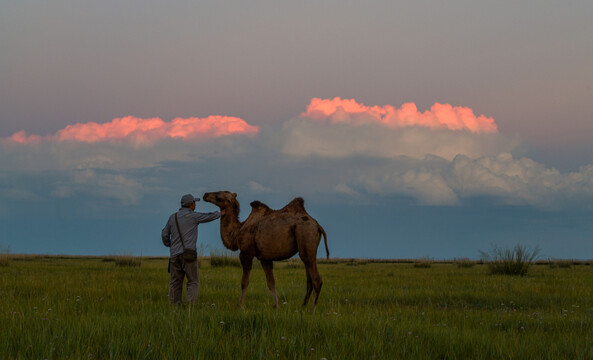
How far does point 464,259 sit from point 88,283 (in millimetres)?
24503

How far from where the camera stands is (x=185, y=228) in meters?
10.3

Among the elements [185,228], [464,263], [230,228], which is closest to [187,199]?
[185,228]

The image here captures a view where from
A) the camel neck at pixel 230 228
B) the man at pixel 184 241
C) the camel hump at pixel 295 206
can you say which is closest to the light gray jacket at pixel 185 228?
the man at pixel 184 241

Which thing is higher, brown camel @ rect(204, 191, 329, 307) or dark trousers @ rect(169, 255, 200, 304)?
brown camel @ rect(204, 191, 329, 307)

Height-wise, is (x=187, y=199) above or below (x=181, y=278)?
above

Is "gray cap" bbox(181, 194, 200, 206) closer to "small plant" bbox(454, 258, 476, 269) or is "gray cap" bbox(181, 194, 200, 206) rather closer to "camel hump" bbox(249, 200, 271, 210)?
"camel hump" bbox(249, 200, 271, 210)

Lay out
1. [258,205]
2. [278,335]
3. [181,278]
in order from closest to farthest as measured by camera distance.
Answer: [278,335]
[181,278]
[258,205]

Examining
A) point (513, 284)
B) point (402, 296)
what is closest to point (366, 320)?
point (402, 296)

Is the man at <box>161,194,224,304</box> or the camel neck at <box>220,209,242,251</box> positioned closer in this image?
the man at <box>161,194,224,304</box>

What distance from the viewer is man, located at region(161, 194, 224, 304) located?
33.9 ft

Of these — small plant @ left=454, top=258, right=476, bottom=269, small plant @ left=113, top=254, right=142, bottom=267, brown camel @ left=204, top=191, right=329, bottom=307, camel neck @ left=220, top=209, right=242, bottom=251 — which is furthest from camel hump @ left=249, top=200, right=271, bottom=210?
small plant @ left=454, top=258, right=476, bottom=269

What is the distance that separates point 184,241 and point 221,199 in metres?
1.35

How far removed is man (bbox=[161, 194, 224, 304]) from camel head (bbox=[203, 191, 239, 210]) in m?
0.43

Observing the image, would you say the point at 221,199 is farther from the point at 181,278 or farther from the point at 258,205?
the point at 181,278
